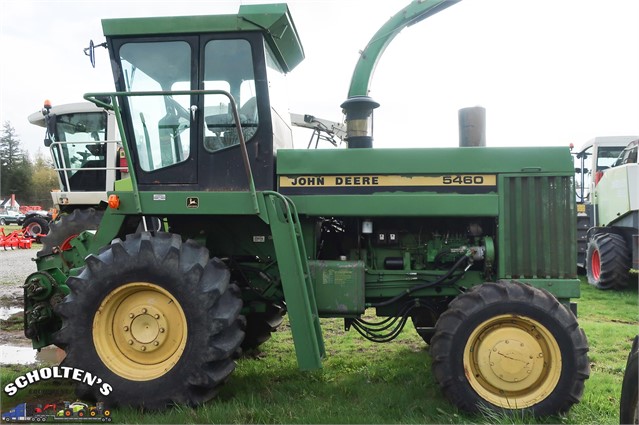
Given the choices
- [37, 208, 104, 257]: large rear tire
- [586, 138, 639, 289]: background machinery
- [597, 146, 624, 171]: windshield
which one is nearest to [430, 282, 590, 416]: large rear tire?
[37, 208, 104, 257]: large rear tire

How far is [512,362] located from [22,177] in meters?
53.0

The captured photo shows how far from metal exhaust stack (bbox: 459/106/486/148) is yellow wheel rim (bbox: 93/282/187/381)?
2.91m

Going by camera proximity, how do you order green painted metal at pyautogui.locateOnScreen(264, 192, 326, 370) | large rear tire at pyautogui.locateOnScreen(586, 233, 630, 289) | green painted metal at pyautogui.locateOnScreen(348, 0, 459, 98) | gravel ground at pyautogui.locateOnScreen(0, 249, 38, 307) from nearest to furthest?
1. green painted metal at pyautogui.locateOnScreen(264, 192, 326, 370)
2. green painted metal at pyautogui.locateOnScreen(348, 0, 459, 98)
3. gravel ground at pyautogui.locateOnScreen(0, 249, 38, 307)
4. large rear tire at pyautogui.locateOnScreen(586, 233, 630, 289)

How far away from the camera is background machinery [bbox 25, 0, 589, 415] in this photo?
3975mm

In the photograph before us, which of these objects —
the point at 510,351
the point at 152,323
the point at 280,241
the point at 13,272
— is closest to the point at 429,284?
the point at 510,351

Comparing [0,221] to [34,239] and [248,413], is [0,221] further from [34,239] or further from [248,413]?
[248,413]

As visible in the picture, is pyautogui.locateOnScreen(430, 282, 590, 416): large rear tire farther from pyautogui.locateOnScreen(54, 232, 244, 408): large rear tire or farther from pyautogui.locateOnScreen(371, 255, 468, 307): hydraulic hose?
pyautogui.locateOnScreen(54, 232, 244, 408): large rear tire

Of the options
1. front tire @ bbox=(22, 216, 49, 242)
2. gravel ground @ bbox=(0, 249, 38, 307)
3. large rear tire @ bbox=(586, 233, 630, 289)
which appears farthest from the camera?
front tire @ bbox=(22, 216, 49, 242)

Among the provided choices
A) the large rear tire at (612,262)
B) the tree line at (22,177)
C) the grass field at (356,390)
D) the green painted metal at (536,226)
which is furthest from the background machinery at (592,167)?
the tree line at (22,177)

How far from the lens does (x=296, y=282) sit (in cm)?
417

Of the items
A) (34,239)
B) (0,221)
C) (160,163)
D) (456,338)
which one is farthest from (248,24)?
(0,221)

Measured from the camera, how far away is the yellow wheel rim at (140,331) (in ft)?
13.5

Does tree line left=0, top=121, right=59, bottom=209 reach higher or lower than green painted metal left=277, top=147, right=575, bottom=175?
higher

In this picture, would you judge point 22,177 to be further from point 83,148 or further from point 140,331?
point 140,331
